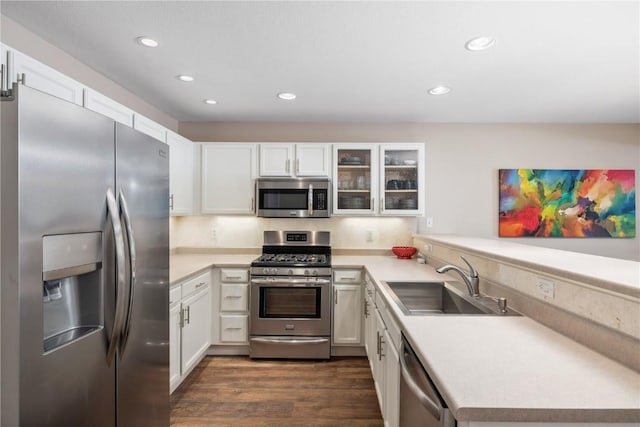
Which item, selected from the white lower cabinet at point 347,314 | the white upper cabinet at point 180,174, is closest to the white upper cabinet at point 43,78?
the white upper cabinet at point 180,174

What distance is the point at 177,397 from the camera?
244 centimetres

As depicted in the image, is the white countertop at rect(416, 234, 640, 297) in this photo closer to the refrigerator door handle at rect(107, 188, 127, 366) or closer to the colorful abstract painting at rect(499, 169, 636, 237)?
the refrigerator door handle at rect(107, 188, 127, 366)

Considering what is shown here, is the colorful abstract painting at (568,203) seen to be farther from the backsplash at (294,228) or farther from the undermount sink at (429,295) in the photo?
the undermount sink at (429,295)

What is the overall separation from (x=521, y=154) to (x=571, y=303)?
298 centimetres

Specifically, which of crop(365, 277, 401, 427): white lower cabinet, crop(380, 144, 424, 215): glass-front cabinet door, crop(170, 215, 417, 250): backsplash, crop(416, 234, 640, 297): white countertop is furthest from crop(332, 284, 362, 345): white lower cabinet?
crop(416, 234, 640, 297): white countertop

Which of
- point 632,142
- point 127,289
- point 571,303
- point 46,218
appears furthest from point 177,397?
point 632,142

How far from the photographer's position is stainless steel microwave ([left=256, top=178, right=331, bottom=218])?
3318 millimetres

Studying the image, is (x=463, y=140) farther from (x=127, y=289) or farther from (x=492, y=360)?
(x=127, y=289)

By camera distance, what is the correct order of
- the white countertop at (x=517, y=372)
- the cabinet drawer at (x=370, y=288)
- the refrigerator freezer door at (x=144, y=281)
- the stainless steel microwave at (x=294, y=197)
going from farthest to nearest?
the stainless steel microwave at (x=294, y=197) < the cabinet drawer at (x=370, y=288) < the refrigerator freezer door at (x=144, y=281) < the white countertop at (x=517, y=372)

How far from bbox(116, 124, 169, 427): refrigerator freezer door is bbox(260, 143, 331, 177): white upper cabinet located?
1732 mm

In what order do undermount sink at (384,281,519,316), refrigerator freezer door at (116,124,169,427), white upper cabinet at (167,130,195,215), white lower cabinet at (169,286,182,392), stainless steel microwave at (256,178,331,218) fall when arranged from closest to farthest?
1. refrigerator freezer door at (116,124,169,427)
2. undermount sink at (384,281,519,316)
3. white lower cabinet at (169,286,182,392)
4. white upper cabinet at (167,130,195,215)
5. stainless steel microwave at (256,178,331,218)

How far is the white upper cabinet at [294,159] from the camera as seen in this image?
11.2 ft

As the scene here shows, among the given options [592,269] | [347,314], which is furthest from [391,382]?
[347,314]

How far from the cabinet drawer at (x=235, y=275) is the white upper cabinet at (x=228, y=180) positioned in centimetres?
64
